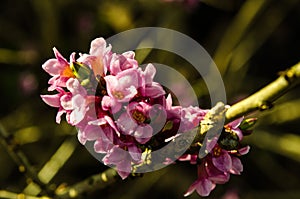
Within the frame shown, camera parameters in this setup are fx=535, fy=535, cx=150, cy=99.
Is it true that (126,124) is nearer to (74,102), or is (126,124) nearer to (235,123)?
(74,102)

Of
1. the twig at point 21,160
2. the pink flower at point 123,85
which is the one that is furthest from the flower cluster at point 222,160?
the twig at point 21,160

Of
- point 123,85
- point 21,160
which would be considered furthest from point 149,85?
point 21,160

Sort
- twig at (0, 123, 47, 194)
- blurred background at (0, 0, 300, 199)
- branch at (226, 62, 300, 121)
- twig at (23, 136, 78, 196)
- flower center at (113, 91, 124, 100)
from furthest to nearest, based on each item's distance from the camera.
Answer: blurred background at (0, 0, 300, 199) < twig at (23, 136, 78, 196) < twig at (0, 123, 47, 194) < branch at (226, 62, 300, 121) < flower center at (113, 91, 124, 100)

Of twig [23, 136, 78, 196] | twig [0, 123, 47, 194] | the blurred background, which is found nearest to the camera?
twig [0, 123, 47, 194]

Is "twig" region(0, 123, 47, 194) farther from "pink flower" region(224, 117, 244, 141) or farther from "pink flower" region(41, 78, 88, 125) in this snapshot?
"pink flower" region(224, 117, 244, 141)

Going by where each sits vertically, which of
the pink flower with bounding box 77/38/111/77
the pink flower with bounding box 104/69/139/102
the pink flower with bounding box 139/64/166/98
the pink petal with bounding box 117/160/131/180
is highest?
the pink flower with bounding box 77/38/111/77

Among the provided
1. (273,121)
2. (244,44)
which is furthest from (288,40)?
(273,121)

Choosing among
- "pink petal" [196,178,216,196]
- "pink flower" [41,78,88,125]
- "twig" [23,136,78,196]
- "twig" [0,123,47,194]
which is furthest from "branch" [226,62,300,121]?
"twig" [23,136,78,196]
